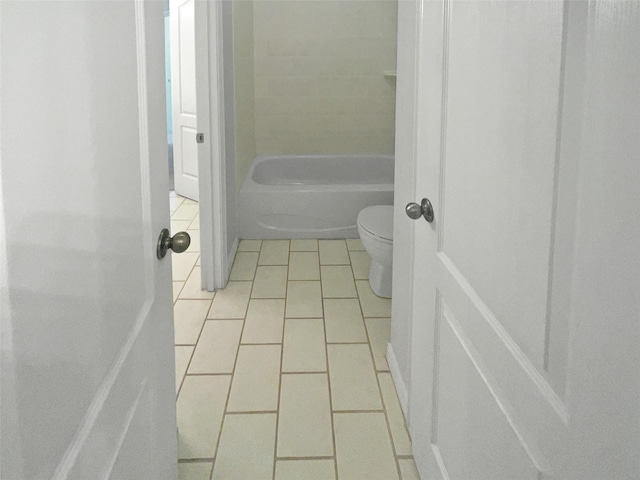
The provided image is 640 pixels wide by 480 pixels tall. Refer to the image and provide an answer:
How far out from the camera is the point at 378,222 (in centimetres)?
356

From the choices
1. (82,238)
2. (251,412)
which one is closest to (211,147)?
(251,412)

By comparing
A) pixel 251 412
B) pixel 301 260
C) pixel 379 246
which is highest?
pixel 379 246

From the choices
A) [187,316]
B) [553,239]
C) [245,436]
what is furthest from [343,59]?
[553,239]

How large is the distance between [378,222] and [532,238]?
2524 mm

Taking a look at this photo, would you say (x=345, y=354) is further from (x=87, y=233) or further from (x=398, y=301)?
(x=87, y=233)

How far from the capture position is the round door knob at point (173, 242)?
1378 mm

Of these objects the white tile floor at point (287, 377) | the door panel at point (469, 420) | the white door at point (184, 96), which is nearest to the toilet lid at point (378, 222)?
the white tile floor at point (287, 377)

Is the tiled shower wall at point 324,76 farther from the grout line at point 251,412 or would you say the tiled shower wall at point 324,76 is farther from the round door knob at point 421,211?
the round door knob at point 421,211

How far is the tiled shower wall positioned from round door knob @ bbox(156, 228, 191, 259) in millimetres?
4305

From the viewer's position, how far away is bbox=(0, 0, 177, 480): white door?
70 cm

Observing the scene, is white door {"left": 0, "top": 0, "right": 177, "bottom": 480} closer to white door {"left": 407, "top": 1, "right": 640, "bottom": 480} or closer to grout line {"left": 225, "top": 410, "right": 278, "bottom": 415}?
white door {"left": 407, "top": 1, "right": 640, "bottom": 480}

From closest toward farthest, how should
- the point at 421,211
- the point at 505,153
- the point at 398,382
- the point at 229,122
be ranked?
the point at 505,153 → the point at 421,211 → the point at 398,382 → the point at 229,122

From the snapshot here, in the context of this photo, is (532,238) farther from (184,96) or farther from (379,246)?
(184,96)

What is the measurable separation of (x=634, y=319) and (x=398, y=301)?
6.12ft
